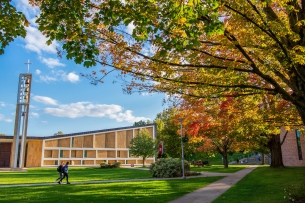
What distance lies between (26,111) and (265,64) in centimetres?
3595

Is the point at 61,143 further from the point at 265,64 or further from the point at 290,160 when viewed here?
the point at 265,64

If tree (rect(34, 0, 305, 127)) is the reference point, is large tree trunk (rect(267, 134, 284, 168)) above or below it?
below

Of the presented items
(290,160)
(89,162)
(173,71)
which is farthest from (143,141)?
(173,71)

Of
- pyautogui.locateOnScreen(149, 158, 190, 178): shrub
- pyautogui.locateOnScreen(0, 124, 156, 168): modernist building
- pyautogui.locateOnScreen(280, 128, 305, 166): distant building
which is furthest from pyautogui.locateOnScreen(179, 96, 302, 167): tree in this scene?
pyautogui.locateOnScreen(0, 124, 156, 168): modernist building

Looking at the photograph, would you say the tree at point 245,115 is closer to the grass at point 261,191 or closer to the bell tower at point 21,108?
the grass at point 261,191

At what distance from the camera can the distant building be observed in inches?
1136

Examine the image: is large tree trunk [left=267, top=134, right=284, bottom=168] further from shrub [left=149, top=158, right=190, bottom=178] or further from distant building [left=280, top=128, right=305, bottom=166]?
shrub [left=149, top=158, right=190, bottom=178]

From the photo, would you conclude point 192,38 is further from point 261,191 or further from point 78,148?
point 78,148

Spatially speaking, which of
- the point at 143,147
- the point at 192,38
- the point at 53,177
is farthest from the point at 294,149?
the point at 192,38

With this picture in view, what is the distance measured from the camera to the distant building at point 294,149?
28859 mm

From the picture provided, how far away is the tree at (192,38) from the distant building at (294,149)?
24.6 metres

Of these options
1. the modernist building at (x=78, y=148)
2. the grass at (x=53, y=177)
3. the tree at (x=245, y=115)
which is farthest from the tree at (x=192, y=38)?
the modernist building at (x=78, y=148)

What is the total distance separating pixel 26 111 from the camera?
36.2 m

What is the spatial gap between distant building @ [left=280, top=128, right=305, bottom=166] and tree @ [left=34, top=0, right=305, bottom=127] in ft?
80.6
